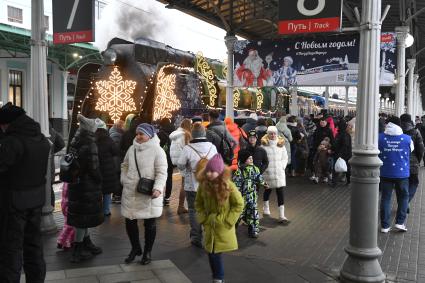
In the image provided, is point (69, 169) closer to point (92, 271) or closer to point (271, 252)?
point (92, 271)

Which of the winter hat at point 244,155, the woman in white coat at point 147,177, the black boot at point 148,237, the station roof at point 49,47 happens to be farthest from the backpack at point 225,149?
the station roof at point 49,47

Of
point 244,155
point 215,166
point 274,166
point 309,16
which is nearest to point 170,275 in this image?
point 215,166

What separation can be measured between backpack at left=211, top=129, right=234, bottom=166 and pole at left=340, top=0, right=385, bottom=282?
2.50 meters

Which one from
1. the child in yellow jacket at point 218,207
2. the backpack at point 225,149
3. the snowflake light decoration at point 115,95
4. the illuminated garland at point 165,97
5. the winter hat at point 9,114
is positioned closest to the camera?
the winter hat at point 9,114

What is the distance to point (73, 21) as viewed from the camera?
6.48 metres

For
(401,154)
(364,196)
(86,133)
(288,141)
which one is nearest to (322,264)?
(364,196)

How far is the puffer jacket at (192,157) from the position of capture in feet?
19.5

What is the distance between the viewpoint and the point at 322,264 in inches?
215

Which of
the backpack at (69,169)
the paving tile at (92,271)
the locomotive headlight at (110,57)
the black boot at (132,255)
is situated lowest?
the paving tile at (92,271)

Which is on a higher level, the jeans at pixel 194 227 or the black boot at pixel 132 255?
the jeans at pixel 194 227

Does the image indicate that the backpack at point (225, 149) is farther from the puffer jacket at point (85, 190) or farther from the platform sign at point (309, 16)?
the puffer jacket at point (85, 190)

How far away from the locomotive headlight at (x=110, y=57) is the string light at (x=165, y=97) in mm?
1132

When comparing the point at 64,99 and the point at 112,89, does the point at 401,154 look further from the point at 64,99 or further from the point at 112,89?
the point at 64,99

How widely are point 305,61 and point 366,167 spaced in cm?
720
